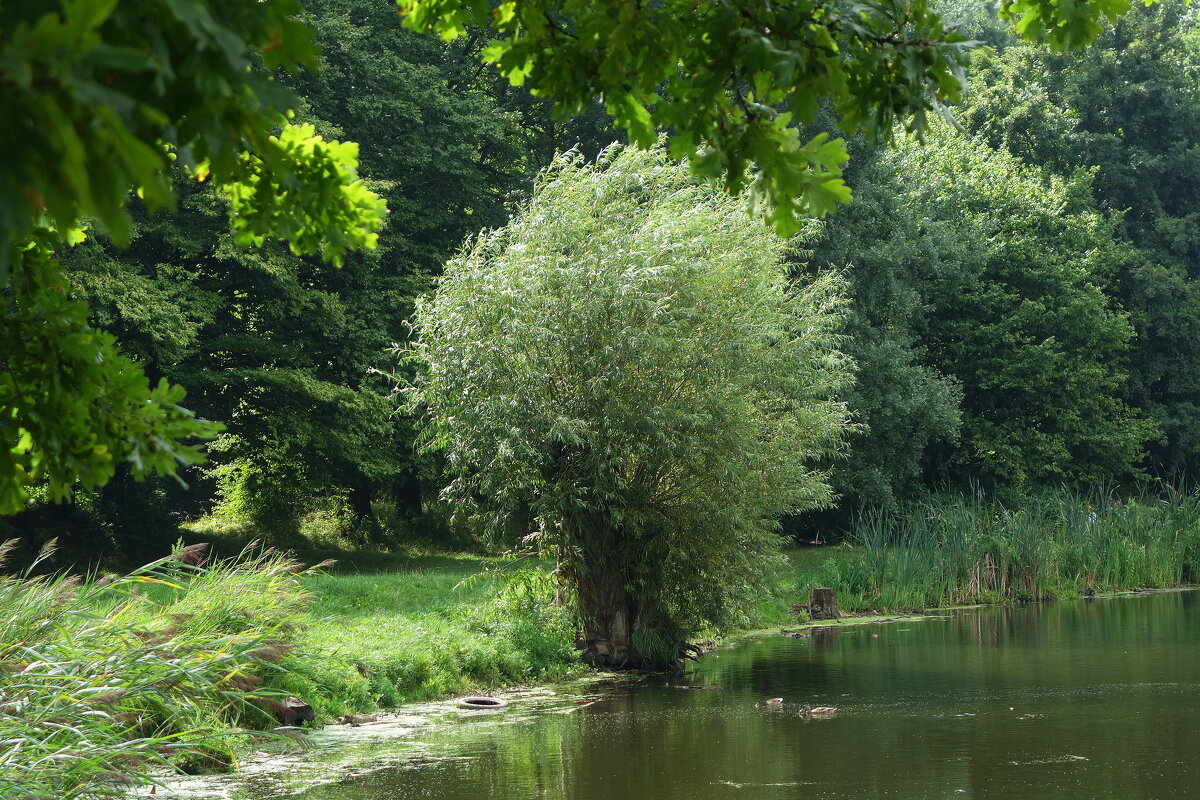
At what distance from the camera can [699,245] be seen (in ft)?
47.1

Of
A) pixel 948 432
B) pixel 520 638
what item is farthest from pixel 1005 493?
pixel 520 638

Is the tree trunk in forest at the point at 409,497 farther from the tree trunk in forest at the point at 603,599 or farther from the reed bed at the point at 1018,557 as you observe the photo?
the tree trunk in forest at the point at 603,599

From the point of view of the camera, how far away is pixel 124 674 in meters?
8.20

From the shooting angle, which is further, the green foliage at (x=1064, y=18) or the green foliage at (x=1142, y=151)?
the green foliage at (x=1142, y=151)

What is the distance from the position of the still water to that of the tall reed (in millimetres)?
828

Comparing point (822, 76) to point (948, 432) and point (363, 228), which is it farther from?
point (948, 432)

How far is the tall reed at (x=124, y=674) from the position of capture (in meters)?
6.74

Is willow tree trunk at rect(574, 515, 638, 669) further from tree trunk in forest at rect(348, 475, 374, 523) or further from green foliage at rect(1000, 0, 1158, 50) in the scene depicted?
tree trunk in forest at rect(348, 475, 374, 523)

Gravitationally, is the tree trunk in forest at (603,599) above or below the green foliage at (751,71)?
below

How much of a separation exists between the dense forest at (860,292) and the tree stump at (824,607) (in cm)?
437

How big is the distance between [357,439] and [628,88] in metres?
21.2

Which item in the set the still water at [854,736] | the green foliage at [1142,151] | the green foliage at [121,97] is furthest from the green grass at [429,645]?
the green foliage at [1142,151]

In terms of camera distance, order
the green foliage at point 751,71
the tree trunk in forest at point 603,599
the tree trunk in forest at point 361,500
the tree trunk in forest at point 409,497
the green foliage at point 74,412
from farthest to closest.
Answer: the tree trunk in forest at point 409,497, the tree trunk in forest at point 361,500, the tree trunk in forest at point 603,599, the green foliage at point 751,71, the green foliage at point 74,412

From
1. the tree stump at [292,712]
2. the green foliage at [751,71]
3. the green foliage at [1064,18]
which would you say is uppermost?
the green foliage at [1064,18]
